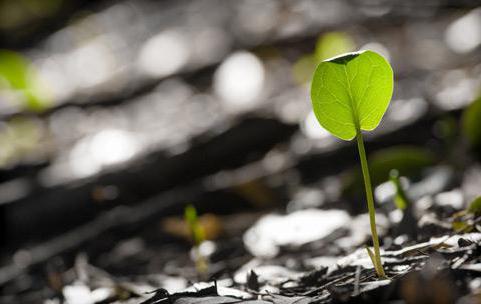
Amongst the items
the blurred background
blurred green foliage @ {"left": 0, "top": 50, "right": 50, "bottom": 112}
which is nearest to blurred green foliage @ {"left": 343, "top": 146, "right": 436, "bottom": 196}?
the blurred background

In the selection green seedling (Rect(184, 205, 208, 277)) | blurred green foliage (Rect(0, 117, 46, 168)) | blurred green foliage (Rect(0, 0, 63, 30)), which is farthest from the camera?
blurred green foliage (Rect(0, 0, 63, 30))

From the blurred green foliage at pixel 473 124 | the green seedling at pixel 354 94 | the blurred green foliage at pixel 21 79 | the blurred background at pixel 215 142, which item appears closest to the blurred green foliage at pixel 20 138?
the blurred background at pixel 215 142

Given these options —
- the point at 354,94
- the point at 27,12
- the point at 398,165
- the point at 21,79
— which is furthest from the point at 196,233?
the point at 27,12

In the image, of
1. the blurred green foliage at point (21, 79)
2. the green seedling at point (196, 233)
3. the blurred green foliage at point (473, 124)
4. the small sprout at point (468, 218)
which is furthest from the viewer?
the blurred green foliage at point (21, 79)

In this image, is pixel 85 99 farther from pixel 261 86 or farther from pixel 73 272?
pixel 73 272

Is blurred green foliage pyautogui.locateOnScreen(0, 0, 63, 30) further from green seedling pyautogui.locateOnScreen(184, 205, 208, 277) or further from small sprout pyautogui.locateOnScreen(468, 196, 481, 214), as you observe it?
small sprout pyautogui.locateOnScreen(468, 196, 481, 214)

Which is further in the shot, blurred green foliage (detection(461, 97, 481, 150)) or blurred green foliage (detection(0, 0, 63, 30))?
blurred green foliage (detection(0, 0, 63, 30))

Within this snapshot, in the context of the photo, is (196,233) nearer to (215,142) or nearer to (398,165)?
(398,165)

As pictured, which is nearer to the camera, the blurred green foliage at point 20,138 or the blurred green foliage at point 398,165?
the blurred green foliage at point 398,165

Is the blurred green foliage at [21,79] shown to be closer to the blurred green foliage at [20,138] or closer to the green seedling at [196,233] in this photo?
the blurred green foliage at [20,138]
